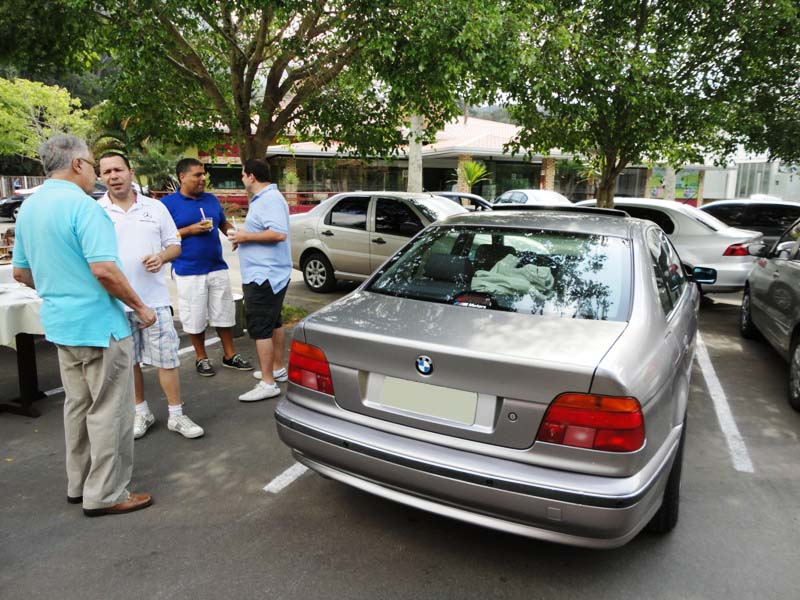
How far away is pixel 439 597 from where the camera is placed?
97.4 inches

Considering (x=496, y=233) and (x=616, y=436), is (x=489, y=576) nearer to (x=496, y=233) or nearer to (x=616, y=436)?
(x=616, y=436)

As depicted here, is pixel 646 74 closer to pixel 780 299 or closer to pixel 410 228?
pixel 410 228

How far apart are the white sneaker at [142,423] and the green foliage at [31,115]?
35.1 metres

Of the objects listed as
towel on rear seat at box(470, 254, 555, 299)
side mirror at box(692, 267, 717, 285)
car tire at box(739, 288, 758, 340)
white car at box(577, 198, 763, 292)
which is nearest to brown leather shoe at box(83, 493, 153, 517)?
towel on rear seat at box(470, 254, 555, 299)

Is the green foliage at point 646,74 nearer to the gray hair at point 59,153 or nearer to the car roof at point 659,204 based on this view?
the car roof at point 659,204

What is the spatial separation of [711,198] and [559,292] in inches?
1621

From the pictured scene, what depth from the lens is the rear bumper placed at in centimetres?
218

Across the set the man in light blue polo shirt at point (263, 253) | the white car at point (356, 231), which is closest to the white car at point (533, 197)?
the white car at point (356, 231)

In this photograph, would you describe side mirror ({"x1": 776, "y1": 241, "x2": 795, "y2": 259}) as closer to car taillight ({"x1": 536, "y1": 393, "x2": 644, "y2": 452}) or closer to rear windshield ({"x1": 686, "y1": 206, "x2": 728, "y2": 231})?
rear windshield ({"x1": 686, "y1": 206, "x2": 728, "y2": 231})

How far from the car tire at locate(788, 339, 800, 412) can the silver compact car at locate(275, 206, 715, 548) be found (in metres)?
2.09

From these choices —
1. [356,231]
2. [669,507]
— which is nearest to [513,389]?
[669,507]

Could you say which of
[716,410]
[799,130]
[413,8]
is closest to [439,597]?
[716,410]

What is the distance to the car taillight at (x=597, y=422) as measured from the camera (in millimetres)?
2201

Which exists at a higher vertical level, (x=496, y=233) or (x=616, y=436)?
(x=496, y=233)
